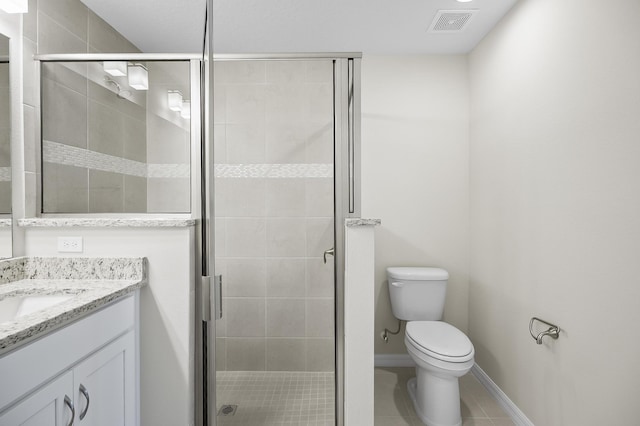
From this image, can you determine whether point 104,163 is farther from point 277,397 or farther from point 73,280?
point 277,397

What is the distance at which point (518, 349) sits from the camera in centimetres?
187

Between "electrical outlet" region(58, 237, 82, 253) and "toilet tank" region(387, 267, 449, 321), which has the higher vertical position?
"electrical outlet" region(58, 237, 82, 253)

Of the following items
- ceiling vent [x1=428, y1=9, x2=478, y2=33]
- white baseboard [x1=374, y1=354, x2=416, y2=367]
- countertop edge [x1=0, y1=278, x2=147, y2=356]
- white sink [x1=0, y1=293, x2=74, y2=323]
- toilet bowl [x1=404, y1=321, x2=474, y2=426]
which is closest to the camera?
countertop edge [x1=0, y1=278, x2=147, y2=356]

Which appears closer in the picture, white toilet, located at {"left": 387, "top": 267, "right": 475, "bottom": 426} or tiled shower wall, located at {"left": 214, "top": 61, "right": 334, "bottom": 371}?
→ white toilet, located at {"left": 387, "top": 267, "right": 475, "bottom": 426}

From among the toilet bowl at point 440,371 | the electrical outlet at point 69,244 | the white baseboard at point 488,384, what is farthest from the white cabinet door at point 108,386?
the white baseboard at point 488,384

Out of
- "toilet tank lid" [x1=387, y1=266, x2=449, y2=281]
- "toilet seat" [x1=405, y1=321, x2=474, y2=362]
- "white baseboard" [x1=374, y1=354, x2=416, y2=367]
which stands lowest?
"white baseboard" [x1=374, y1=354, x2=416, y2=367]

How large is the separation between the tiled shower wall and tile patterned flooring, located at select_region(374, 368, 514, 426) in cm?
43

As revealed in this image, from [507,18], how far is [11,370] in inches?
112

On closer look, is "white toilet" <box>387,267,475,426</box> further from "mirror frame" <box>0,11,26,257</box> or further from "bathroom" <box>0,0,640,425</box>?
"mirror frame" <box>0,11,26,257</box>


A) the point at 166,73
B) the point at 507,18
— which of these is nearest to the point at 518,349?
the point at 507,18

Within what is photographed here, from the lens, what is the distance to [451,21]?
207 centimetres

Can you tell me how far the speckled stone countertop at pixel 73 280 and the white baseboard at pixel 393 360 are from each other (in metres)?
1.89

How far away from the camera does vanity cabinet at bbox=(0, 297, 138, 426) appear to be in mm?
875

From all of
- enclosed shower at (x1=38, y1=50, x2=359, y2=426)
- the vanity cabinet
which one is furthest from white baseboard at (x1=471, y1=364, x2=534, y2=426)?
the vanity cabinet
